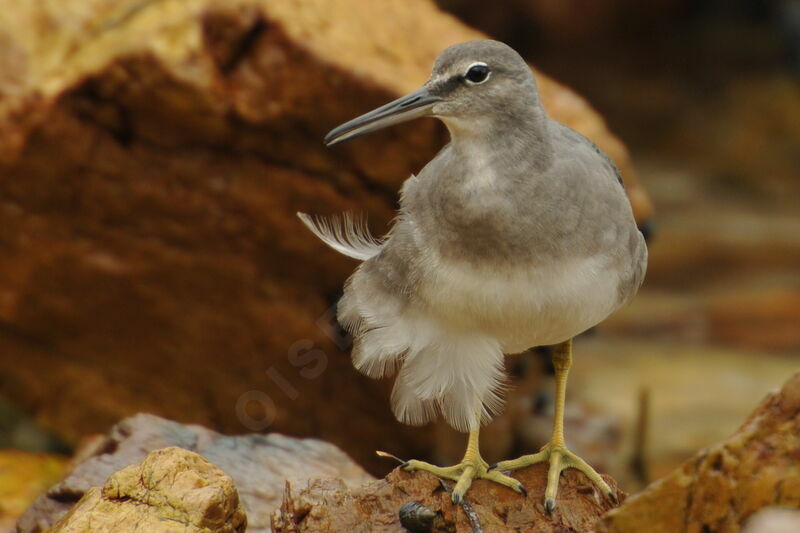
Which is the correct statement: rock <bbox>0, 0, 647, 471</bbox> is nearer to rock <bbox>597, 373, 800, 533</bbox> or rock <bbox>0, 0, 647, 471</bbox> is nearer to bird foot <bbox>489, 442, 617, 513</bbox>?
bird foot <bbox>489, 442, 617, 513</bbox>

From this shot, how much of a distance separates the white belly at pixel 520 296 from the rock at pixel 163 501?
1039mm

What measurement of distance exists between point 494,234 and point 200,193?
122 inches

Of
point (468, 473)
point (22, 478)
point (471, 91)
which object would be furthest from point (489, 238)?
point (22, 478)

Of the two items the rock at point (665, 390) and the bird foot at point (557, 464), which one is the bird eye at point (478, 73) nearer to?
the bird foot at point (557, 464)

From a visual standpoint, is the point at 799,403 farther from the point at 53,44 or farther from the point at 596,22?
the point at 596,22

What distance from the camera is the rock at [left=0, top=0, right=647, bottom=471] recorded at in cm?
656

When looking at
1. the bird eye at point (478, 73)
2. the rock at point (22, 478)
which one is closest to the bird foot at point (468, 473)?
the bird eye at point (478, 73)

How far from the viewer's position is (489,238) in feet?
13.6

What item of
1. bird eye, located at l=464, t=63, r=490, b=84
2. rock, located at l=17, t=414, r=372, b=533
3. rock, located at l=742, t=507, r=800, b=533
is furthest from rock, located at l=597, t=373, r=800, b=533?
rock, located at l=17, t=414, r=372, b=533

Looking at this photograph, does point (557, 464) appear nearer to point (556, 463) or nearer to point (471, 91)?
point (556, 463)

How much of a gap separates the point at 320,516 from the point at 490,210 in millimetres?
1349

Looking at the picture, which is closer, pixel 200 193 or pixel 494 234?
pixel 494 234

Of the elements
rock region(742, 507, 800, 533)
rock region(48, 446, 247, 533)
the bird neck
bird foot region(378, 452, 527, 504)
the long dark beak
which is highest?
the long dark beak

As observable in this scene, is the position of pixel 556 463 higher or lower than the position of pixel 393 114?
lower
